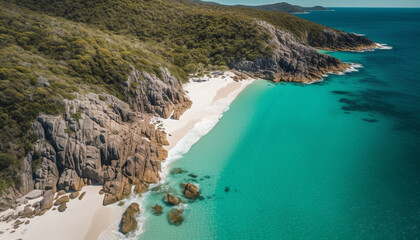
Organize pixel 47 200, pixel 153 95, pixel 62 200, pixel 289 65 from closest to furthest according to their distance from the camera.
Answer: pixel 47 200
pixel 62 200
pixel 153 95
pixel 289 65

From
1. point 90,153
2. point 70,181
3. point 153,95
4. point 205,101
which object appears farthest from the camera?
point 205,101

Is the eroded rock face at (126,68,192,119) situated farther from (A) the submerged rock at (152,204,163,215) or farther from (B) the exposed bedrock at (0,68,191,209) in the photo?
(A) the submerged rock at (152,204,163,215)

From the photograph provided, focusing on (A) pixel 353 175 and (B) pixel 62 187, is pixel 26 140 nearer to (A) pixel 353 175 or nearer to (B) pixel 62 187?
(B) pixel 62 187

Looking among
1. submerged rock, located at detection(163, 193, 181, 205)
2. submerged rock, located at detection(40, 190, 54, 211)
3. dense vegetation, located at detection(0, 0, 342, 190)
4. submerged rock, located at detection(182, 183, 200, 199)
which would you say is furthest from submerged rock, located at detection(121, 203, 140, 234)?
dense vegetation, located at detection(0, 0, 342, 190)

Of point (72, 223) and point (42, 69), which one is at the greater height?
point (42, 69)

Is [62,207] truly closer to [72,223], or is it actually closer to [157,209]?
[72,223]

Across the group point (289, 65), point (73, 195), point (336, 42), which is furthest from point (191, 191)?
point (336, 42)

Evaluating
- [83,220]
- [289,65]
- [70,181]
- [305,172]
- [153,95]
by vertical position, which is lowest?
[305,172]
